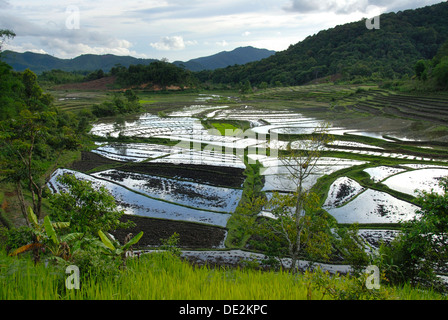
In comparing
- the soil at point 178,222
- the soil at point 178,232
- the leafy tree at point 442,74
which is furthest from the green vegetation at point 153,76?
the soil at point 178,232

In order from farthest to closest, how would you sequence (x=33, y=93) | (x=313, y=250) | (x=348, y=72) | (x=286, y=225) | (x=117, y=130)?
1. (x=348, y=72)
2. (x=117, y=130)
3. (x=33, y=93)
4. (x=286, y=225)
5. (x=313, y=250)

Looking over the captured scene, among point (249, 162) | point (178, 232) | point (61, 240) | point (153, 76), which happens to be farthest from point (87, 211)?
point (153, 76)

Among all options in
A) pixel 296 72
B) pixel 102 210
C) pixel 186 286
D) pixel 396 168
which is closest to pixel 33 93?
pixel 102 210

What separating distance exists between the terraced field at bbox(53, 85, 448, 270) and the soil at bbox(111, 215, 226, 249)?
5cm

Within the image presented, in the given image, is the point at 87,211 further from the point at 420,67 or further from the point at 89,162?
the point at 420,67

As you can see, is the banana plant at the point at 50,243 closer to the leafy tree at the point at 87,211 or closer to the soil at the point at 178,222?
the leafy tree at the point at 87,211

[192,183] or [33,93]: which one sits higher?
[33,93]

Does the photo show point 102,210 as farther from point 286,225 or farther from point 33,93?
point 33,93

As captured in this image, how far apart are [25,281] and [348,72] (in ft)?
305
